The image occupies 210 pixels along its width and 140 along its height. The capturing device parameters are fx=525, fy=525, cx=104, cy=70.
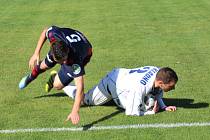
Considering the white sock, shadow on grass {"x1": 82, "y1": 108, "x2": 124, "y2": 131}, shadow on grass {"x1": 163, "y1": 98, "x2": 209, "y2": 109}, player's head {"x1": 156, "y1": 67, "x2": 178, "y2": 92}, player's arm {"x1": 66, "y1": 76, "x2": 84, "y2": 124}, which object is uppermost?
player's head {"x1": 156, "y1": 67, "x2": 178, "y2": 92}

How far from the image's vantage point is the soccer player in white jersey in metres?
6.64

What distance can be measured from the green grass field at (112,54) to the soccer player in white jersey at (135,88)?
0.44 feet

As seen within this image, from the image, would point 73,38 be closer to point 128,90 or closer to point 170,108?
point 128,90

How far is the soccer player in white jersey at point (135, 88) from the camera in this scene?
6644 mm

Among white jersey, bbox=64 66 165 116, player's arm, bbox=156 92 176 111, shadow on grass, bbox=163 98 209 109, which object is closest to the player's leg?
white jersey, bbox=64 66 165 116

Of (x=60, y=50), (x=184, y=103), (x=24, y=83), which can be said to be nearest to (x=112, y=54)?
(x=24, y=83)

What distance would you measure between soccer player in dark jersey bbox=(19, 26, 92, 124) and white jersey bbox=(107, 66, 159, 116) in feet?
1.67

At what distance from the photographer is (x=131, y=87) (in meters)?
6.83

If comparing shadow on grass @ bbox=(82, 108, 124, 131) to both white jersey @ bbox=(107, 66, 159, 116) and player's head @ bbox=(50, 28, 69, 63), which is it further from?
player's head @ bbox=(50, 28, 69, 63)

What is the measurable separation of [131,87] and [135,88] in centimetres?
11

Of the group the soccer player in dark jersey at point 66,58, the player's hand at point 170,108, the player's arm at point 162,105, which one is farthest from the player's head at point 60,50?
the player's hand at point 170,108

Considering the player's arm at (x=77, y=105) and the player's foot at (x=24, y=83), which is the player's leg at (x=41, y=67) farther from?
the player's arm at (x=77, y=105)

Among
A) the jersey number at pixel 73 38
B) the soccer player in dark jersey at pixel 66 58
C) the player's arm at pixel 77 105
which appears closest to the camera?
the player's arm at pixel 77 105

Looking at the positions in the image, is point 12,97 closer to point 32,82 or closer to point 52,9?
point 32,82
